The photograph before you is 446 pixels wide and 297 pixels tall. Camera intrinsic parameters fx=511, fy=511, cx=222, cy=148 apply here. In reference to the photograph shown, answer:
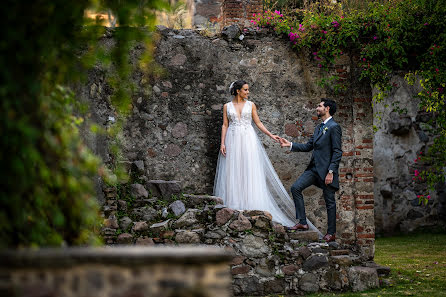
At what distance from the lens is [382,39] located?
7316 millimetres

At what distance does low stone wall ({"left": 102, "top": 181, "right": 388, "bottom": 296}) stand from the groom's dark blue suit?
51cm

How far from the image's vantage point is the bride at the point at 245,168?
21.9 feet

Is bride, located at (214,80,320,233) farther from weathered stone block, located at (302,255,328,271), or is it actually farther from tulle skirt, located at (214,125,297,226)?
weathered stone block, located at (302,255,328,271)

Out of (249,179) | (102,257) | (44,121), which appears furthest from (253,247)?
(102,257)

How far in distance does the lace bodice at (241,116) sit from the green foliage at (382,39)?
1.22m

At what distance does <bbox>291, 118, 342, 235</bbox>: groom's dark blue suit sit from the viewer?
6285 millimetres

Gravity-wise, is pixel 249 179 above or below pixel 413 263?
above

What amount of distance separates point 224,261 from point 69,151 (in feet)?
3.08

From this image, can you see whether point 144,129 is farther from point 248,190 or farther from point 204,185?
point 248,190

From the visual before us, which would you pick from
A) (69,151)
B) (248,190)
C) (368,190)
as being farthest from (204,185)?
(69,151)

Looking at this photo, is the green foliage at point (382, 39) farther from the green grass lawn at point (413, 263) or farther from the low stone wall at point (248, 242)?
the low stone wall at point (248, 242)

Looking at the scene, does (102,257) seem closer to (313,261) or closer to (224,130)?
(313,261)

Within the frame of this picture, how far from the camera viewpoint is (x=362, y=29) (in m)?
7.26

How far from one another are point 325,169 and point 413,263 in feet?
8.63
